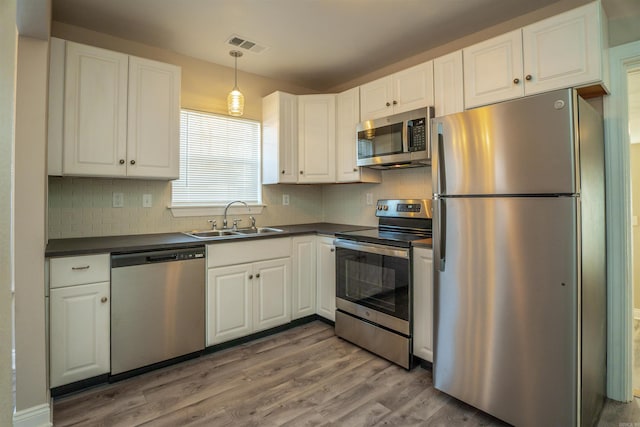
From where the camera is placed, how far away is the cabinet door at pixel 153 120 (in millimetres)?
2529

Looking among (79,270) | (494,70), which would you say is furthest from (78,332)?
(494,70)

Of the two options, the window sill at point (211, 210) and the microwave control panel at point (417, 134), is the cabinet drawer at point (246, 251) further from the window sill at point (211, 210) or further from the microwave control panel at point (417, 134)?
the microwave control panel at point (417, 134)

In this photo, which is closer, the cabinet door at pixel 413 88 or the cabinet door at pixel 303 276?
the cabinet door at pixel 413 88

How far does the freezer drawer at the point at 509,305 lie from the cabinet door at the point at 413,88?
1057mm

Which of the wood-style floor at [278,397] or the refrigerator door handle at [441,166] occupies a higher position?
the refrigerator door handle at [441,166]

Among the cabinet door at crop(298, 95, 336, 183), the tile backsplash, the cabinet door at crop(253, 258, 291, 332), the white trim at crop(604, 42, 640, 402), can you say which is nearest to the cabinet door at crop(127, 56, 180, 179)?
the tile backsplash

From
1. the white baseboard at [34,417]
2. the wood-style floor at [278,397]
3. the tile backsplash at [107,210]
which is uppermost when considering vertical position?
the tile backsplash at [107,210]

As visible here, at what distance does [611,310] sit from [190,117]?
3506mm

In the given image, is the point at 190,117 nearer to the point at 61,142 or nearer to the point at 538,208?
the point at 61,142

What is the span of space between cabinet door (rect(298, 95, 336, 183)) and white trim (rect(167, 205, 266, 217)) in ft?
1.89

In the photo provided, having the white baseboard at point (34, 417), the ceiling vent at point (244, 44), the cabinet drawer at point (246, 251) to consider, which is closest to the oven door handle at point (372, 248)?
the cabinet drawer at point (246, 251)

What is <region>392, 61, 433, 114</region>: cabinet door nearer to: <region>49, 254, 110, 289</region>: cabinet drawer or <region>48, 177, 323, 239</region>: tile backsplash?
<region>48, 177, 323, 239</region>: tile backsplash

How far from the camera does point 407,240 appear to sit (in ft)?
8.11

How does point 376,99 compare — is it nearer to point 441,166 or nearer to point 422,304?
point 441,166
